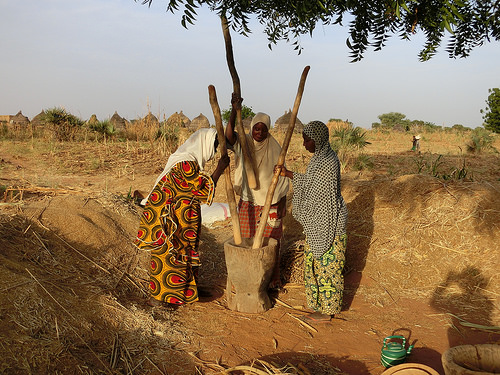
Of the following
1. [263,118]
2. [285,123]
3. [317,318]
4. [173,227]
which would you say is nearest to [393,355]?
[317,318]

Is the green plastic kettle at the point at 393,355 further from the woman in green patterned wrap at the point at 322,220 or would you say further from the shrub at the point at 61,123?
the shrub at the point at 61,123

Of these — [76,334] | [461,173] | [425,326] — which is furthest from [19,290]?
[461,173]

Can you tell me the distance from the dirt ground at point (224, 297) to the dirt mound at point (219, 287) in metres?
0.01

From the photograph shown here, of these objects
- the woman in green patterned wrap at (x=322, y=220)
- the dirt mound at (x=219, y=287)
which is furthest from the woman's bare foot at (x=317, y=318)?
the dirt mound at (x=219, y=287)

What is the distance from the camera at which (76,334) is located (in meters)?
2.90

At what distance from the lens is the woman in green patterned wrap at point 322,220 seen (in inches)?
134

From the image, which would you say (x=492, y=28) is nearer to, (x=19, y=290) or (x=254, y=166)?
(x=254, y=166)

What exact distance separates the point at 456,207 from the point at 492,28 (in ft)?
7.97

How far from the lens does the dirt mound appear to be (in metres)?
2.87

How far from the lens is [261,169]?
3979 millimetres

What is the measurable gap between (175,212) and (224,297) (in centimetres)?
97

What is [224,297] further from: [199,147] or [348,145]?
[348,145]

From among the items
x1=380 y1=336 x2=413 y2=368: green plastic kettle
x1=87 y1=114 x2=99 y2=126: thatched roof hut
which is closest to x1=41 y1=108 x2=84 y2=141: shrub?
x1=87 y1=114 x2=99 y2=126: thatched roof hut

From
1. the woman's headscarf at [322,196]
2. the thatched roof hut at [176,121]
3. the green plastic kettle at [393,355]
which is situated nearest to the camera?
the green plastic kettle at [393,355]
